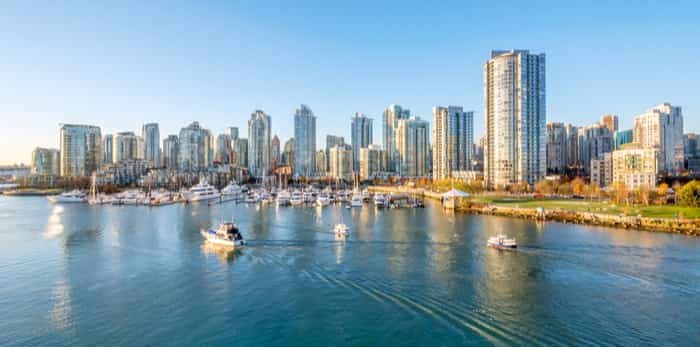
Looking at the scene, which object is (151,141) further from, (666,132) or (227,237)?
(666,132)

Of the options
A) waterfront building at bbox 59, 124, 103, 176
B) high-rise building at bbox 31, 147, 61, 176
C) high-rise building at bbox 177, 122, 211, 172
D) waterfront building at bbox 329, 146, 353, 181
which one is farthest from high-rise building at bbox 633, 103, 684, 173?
high-rise building at bbox 31, 147, 61, 176

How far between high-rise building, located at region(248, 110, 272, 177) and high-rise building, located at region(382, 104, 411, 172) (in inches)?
1835

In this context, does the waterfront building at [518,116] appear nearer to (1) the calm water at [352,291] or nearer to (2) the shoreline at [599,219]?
(2) the shoreline at [599,219]

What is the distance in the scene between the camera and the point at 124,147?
14012 centimetres

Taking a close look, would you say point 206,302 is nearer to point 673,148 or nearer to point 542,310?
point 542,310

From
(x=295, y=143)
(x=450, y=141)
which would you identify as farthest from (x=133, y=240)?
(x=295, y=143)

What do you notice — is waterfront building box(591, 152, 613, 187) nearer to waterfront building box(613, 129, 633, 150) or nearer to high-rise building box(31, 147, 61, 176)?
waterfront building box(613, 129, 633, 150)

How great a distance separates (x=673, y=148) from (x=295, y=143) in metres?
112

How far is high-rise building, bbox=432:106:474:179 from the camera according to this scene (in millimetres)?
103688

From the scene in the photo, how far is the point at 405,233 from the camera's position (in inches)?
1214

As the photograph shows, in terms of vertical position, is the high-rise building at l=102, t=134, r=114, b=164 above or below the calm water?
above

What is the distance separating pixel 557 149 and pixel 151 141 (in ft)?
466

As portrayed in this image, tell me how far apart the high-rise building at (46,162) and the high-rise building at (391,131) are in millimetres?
109370

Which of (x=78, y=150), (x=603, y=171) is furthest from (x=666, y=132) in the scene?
(x=78, y=150)
